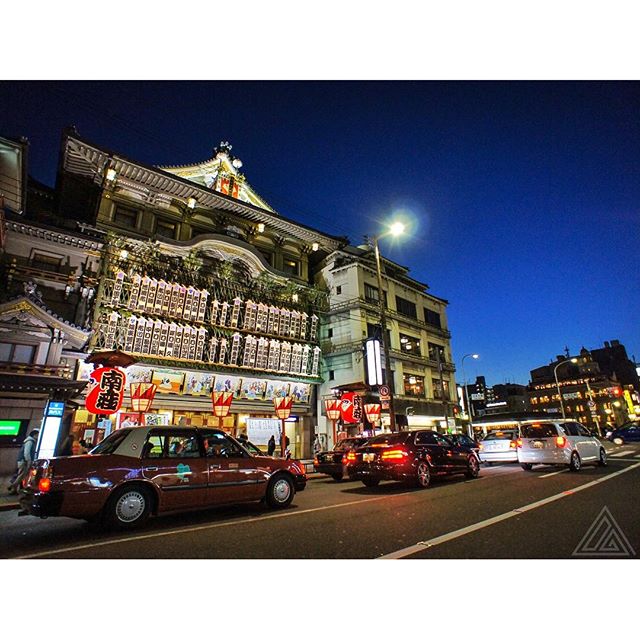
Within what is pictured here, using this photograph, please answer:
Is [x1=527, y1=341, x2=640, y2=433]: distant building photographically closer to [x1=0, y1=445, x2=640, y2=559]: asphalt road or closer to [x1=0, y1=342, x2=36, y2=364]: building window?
[x1=0, y1=445, x2=640, y2=559]: asphalt road

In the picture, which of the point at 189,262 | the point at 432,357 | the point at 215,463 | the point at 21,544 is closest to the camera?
the point at 21,544

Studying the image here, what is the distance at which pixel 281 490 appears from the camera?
24.6ft

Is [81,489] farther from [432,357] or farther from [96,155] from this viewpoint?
[432,357]

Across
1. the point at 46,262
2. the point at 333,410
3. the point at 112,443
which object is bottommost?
the point at 112,443

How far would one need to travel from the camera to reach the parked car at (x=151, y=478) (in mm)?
5289

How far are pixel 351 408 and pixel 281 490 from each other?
15.3 meters

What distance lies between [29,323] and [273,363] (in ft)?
41.8

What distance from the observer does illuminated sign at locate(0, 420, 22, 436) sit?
14125 mm

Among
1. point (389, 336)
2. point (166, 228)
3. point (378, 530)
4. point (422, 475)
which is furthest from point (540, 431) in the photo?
point (166, 228)

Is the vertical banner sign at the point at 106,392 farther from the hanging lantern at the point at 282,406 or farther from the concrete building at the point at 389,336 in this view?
the concrete building at the point at 389,336

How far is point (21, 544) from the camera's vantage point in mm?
5004

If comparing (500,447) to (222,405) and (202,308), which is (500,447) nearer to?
(222,405)

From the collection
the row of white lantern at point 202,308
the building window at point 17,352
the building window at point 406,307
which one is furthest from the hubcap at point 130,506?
the building window at point 406,307

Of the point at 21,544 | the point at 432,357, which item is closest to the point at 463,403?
the point at 432,357
